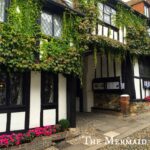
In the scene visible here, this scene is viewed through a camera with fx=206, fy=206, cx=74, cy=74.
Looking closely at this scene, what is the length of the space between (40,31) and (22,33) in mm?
907

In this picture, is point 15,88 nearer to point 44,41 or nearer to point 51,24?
point 44,41

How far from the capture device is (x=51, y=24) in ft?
29.9

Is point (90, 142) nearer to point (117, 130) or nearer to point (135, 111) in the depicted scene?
point (117, 130)

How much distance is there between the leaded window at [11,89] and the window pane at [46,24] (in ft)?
7.31

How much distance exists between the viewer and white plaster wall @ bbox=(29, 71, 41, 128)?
26.5 feet

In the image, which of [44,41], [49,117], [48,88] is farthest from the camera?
[48,88]

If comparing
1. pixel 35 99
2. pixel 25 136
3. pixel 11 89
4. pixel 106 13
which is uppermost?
pixel 106 13

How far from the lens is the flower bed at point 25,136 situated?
269 inches

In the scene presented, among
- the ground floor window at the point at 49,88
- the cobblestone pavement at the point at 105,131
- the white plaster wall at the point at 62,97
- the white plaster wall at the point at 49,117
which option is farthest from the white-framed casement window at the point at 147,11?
the white plaster wall at the point at 49,117

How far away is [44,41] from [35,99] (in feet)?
7.80

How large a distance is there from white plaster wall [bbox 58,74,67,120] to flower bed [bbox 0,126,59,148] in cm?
88

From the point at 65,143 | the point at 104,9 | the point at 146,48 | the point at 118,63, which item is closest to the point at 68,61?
the point at 65,143

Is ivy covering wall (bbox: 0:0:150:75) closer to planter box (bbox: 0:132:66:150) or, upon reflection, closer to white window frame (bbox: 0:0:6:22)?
white window frame (bbox: 0:0:6:22)

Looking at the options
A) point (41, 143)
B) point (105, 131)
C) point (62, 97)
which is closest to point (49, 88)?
point (62, 97)
